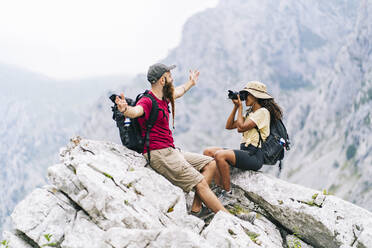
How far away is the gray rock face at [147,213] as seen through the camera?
25.8 feet

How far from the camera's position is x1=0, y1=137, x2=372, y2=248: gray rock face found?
7.87 metres

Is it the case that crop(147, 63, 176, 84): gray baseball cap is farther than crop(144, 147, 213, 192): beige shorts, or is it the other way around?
crop(147, 63, 176, 84): gray baseball cap

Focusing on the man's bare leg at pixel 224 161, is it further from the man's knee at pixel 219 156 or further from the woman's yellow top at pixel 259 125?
the woman's yellow top at pixel 259 125

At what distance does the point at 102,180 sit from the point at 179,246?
3482mm

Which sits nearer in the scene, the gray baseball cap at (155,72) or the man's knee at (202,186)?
the man's knee at (202,186)

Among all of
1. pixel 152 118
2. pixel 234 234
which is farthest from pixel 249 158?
pixel 152 118

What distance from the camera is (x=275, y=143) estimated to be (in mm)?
12117

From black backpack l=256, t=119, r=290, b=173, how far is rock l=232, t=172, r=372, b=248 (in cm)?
86

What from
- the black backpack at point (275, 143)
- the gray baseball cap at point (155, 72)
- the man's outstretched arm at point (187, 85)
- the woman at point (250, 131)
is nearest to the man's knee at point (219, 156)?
the woman at point (250, 131)

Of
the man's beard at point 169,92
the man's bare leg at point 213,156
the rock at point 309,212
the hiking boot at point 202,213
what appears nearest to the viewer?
the rock at point 309,212

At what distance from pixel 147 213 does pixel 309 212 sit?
556 centimetres

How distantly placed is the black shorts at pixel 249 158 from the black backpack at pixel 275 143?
0.92 ft

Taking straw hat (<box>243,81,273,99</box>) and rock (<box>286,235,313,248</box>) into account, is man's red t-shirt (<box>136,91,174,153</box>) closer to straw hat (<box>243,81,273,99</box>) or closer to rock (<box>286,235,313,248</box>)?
straw hat (<box>243,81,273,99</box>)

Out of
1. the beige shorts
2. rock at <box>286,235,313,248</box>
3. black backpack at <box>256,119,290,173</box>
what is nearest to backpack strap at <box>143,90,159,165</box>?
the beige shorts
